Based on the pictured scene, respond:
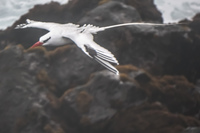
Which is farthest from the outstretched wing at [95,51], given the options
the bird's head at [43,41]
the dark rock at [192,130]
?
the dark rock at [192,130]

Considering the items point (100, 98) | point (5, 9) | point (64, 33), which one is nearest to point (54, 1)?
point (5, 9)

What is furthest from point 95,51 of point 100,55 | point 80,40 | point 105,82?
point 105,82

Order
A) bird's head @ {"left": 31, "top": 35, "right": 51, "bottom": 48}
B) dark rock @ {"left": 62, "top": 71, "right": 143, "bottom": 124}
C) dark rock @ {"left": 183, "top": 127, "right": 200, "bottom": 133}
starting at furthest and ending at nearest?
1. dark rock @ {"left": 62, "top": 71, "right": 143, "bottom": 124}
2. dark rock @ {"left": 183, "top": 127, "right": 200, "bottom": 133}
3. bird's head @ {"left": 31, "top": 35, "right": 51, "bottom": 48}

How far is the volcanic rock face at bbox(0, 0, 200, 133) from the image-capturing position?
4387 mm

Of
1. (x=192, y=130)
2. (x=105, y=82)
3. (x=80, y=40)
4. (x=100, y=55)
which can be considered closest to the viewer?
(x=100, y=55)

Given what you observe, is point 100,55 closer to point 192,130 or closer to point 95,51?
point 95,51

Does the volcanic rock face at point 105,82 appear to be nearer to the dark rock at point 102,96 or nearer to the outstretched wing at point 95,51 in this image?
the dark rock at point 102,96

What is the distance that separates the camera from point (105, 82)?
4.39 metres

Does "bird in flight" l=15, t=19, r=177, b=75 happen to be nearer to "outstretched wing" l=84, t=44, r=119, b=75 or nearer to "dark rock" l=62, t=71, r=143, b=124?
"outstretched wing" l=84, t=44, r=119, b=75

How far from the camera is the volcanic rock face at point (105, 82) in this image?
4.39 m

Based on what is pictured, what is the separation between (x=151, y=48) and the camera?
5.09 meters

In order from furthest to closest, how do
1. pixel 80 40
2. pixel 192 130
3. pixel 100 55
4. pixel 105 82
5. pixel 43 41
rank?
pixel 105 82 → pixel 192 130 → pixel 43 41 → pixel 80 40 → pixel 100 55

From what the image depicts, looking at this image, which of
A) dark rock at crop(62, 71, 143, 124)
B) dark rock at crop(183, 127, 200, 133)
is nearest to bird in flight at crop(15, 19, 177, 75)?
dark rock at crop(62, 71, 143, 124)

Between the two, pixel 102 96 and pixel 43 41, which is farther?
pixel 102 96
